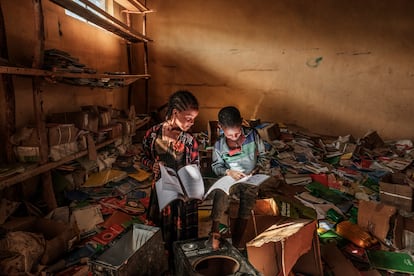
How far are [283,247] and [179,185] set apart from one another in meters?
0.70

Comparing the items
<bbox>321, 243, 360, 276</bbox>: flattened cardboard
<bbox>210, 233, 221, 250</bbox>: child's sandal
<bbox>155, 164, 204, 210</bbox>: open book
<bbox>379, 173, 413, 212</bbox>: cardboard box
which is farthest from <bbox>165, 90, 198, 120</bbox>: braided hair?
<bbox>379, 173, 413, 212</bbox>: cardboard box

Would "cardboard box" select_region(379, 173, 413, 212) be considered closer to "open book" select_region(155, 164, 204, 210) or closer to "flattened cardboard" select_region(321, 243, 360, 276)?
"flattened cardboard" select_region(321, 243, 360, 276)

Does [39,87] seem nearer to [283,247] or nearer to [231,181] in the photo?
[231,181]

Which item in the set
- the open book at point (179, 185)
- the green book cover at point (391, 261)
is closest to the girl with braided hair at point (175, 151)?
the open book at point (179, 185)

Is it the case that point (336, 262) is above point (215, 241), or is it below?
below

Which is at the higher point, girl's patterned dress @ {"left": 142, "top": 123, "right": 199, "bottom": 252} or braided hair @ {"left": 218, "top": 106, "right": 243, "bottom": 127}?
braided hair @ {"left": 218, "top": 106, "right": 243, "bottom": 127}

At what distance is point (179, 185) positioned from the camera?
5.04 ft

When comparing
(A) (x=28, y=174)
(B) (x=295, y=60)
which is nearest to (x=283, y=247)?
(A) (x=28, y=174)

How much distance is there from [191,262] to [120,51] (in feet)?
14.7

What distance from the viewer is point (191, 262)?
126 centimetres

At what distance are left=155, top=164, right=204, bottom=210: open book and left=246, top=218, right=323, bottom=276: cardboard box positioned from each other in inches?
19.2

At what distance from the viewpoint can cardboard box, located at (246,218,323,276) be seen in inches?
61.0

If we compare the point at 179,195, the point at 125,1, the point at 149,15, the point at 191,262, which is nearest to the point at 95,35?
the point at 125,1

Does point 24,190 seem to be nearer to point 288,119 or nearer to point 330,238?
point 330,238
